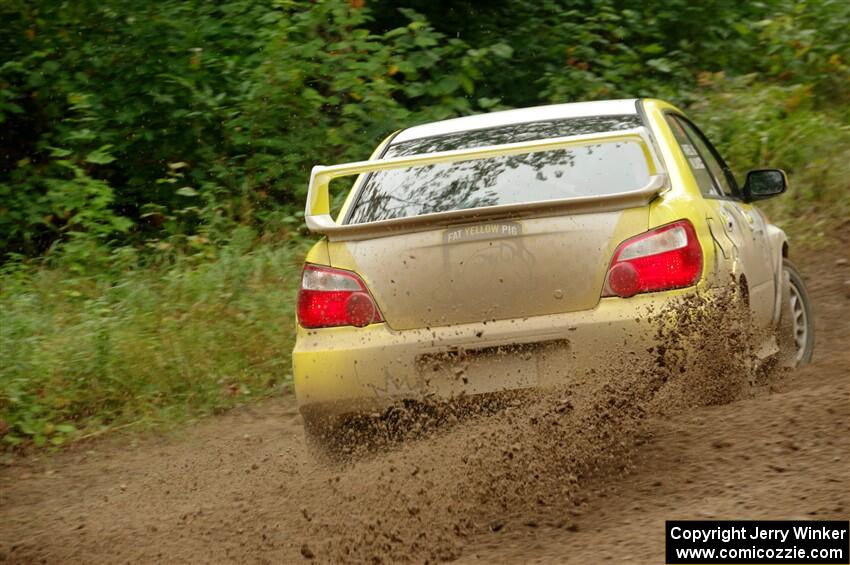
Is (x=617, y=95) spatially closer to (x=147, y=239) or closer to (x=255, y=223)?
(x=255, y=223)

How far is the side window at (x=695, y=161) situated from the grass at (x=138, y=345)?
10.8ft

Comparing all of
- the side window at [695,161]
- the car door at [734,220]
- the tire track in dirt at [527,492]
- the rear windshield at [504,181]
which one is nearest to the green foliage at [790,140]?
the car door at [734,220]

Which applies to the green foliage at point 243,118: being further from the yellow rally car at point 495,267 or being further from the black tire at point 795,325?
the black tire at point 795,325

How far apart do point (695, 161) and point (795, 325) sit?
1.34 m

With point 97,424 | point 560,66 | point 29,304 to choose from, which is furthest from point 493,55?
point 97,424

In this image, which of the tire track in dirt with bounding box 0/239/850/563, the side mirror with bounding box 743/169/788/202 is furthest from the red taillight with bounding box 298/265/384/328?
the side mirror with bounding box 743/169/788/202

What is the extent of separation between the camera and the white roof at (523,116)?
6.06m

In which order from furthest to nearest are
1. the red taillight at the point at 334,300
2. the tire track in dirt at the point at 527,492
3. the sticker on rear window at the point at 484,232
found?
the red taillight at the point at 334,300 < the sticker on rear window at the point at 484,232 < the tire track in dirt at the point at 527,492

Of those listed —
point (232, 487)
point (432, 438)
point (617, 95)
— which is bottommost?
point (617, 95)

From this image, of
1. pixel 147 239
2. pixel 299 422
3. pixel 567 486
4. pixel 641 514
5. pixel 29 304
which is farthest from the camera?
pixel 147 239

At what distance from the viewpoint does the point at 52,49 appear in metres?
11.7

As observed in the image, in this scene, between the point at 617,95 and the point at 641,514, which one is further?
the point at 617,95

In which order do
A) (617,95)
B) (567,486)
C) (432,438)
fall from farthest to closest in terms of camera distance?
(617,95)
(432,438)
(567,486)

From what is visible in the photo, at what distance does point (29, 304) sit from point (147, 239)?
2.29 metres
